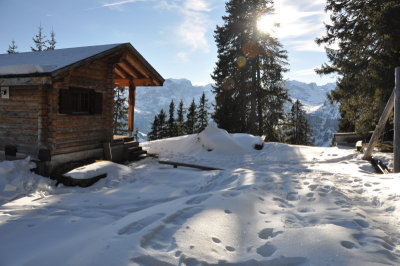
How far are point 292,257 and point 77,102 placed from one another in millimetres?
9084

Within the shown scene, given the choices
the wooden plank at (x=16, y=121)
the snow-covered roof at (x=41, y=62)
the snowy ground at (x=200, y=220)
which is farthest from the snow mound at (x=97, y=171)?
the snow-covered roof at (x=41, y=62)

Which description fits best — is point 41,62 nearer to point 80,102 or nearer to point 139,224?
point 80,102

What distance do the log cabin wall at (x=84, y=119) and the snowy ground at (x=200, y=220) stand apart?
1.43m

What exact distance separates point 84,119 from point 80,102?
674 mm

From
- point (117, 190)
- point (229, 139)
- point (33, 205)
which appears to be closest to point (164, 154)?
point (229, 139)

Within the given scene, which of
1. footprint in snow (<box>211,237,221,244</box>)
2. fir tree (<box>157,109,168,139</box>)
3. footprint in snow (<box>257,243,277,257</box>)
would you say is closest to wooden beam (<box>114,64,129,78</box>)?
footprint in snow (<box>211,237,221,244</box>)

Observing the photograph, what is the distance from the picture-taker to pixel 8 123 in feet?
28.2

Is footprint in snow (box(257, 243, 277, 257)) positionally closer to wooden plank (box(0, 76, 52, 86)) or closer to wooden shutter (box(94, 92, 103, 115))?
wooden plank (box(0, 76, 52, 86))

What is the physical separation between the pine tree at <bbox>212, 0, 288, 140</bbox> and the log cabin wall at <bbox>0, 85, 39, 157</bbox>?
1705 cm

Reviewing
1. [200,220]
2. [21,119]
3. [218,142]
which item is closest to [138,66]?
[21,119]

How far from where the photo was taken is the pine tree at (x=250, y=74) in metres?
21.6

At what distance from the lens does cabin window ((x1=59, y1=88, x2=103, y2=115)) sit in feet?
27.2

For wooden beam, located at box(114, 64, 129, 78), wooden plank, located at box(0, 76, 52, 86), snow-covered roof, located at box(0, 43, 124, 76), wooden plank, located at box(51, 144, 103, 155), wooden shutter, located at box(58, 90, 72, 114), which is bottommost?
wooden plank, located at box(51, 144, 103, 155)

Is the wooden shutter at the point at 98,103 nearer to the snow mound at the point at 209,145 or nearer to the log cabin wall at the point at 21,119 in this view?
the log cabin wall at the point at 21,119
